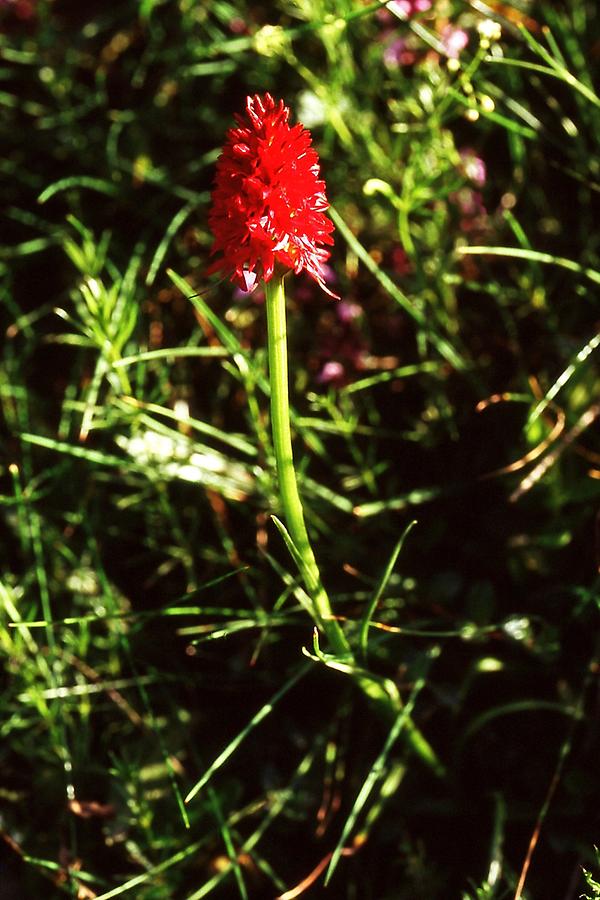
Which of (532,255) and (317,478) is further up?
(532,255)

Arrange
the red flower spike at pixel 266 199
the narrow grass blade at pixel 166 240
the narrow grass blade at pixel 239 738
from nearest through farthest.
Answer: the red flower spike at pixel 266 199 < the narrow grass blade at pixel 239 738 < the narrow grass blade at pixel 166 240

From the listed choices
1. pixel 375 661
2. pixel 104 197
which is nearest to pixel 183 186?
pixel 104 197

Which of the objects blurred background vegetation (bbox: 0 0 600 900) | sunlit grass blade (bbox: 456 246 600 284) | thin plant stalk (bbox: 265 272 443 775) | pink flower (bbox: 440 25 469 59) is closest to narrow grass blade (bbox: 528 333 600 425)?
blurred background vegetation (bbox: 0 0 600 900)

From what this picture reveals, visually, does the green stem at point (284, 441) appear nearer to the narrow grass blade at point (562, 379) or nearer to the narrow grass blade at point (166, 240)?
the narrow grass blade at point (562, 379)

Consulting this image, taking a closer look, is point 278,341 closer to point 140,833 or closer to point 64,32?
point 140,833

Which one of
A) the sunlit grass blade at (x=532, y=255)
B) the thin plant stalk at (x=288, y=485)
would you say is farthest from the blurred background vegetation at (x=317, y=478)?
the thin plant stalk at (x=288, y=485)

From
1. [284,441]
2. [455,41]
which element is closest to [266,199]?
[284,441]

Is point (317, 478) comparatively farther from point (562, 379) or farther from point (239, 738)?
point (239, 738)
